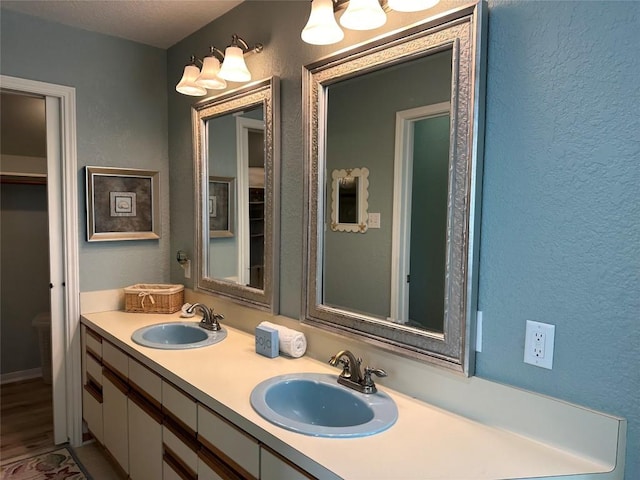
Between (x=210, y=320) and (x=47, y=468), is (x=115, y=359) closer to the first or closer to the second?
(x=210, y=320)

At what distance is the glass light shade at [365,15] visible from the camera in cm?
137

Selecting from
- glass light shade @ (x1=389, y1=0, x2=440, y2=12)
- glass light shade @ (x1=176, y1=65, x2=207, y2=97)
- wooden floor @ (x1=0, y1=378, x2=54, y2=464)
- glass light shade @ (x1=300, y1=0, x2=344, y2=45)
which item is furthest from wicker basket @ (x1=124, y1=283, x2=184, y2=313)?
glass light shade @ (x1=389, y1=0, x2=440, y2=12)

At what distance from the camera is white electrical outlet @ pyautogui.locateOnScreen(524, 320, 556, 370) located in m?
1.15

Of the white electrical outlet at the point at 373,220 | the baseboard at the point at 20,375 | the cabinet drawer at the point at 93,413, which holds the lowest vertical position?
the baseboard at the point at 20,375

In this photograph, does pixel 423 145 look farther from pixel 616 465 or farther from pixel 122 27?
pixel 122 27

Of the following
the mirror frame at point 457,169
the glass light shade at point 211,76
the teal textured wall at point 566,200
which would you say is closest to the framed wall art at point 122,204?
the glass light shade at point 211,76

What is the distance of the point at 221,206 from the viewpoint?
7.82 feet

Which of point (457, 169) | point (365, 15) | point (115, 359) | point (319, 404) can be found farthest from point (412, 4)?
point (115, 359)

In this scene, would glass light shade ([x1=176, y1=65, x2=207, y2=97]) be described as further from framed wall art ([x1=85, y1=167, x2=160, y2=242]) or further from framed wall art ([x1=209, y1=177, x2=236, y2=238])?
framed wall art ([x1=85, y1=167, x2=160, y2=242])

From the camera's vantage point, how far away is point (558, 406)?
3.70 feet

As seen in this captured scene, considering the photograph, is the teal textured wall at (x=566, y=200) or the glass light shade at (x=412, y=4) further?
the glass light shade at (x=412, y=4)

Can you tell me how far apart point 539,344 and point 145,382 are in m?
1.58

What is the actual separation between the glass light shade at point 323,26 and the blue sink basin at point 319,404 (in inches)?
47.4

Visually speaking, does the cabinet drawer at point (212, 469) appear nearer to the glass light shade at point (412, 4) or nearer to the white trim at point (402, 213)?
the white trim at point (402, 213)
